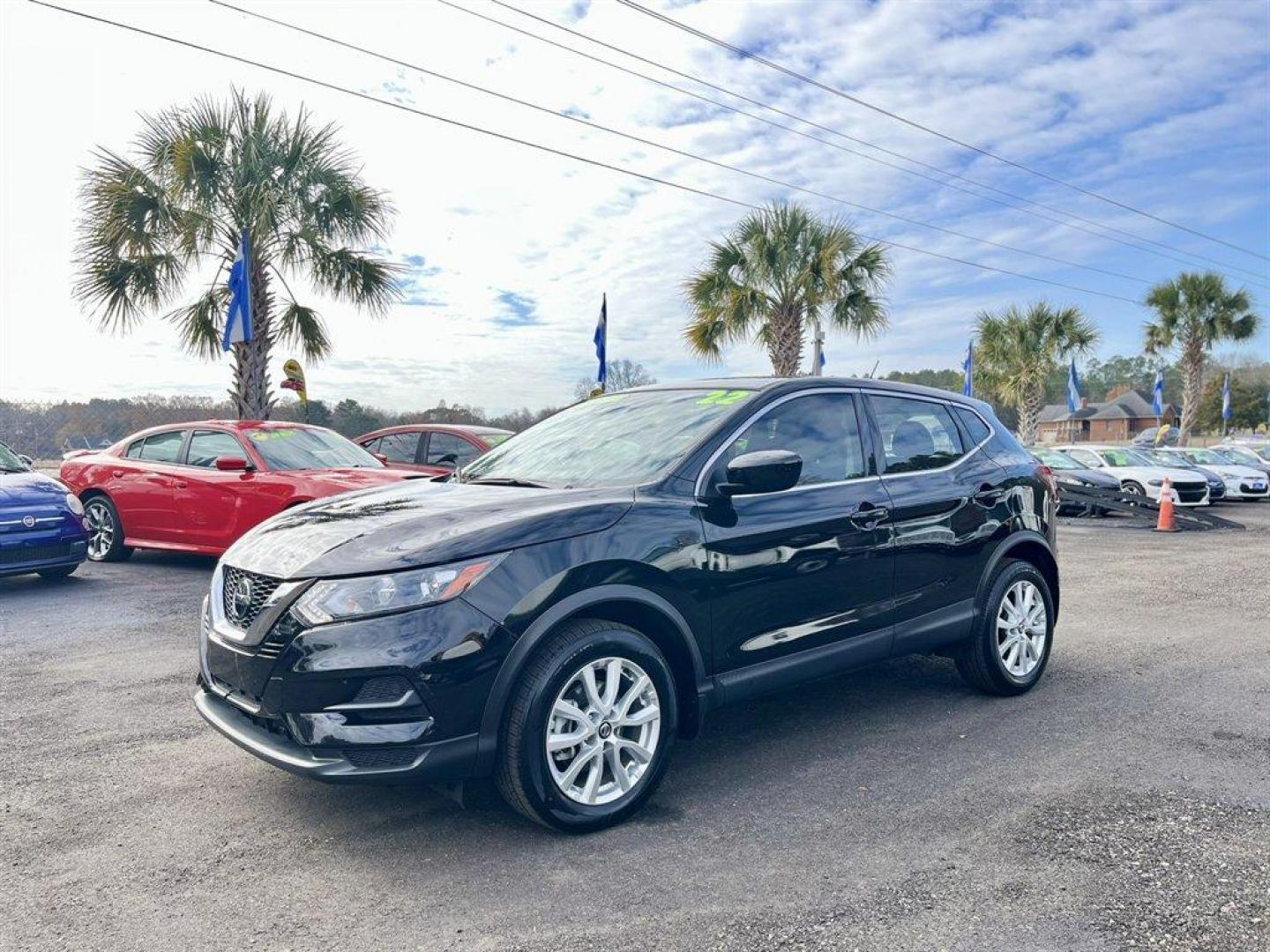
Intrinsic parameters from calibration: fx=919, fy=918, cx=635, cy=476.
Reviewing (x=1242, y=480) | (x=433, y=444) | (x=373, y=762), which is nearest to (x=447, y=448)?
(x=433, y=444)

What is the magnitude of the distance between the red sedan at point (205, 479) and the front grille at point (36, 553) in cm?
115

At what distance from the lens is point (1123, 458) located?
20406 mm

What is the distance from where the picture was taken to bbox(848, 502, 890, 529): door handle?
4.22 meters

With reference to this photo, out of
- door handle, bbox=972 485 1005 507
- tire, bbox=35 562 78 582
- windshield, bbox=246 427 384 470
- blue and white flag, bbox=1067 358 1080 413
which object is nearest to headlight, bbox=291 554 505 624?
door handle, bbox=972 485 1005 507

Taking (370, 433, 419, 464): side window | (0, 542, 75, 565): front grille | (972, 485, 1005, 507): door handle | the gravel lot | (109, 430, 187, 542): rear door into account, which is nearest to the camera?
the gravel lot

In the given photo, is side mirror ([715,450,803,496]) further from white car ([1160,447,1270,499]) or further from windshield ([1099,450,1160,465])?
white car ([1160,447,1270,499])

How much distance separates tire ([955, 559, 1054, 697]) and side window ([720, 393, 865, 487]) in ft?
3.98

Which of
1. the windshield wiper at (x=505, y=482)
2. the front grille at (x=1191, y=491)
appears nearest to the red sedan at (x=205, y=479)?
the windshield wiper at (x=505, y=482)

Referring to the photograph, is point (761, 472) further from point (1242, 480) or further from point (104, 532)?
point (1242, 480)

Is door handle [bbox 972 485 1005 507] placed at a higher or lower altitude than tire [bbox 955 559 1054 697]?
higher

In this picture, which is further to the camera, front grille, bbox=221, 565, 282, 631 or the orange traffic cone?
the orange traffic cone

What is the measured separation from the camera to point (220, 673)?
3.44 meters

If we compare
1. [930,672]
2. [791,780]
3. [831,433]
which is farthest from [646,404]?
[930,672]

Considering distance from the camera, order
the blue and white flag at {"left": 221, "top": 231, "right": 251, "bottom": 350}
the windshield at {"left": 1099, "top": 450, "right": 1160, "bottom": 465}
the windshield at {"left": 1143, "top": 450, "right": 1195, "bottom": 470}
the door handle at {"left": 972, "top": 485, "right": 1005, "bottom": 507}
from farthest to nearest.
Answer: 1. the windshield at {"left": 1143, "top": 450, "right": 1195, "bottom": 470}
2. the windshield at {"left": 1099, "top": 450, "right": 1160, "bottom": 465}
3. the blue and white flag at {"left": 221, "top": 231, "right": 251, "bottom": 350}
4. the door handle at {"left": 972, "top": 485, "right": 1005, "bottom": 507}
